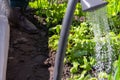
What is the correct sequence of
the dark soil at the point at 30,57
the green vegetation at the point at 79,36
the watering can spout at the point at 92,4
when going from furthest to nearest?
the dark soil at the point at 30,57
the green vegetation at the point at 79,36
the watering can spout at the point at 92,4

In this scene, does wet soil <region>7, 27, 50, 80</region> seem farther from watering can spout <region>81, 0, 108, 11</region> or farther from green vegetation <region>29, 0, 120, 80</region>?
watering can spout <region>81, 0, 108, 11</region>

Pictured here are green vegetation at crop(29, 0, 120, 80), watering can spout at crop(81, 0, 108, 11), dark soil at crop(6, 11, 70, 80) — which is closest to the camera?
watering can spout at crop(81, 0, 108, 11)

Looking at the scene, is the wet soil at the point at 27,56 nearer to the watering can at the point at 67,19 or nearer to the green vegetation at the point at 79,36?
the green vegetation at the point at 79,36

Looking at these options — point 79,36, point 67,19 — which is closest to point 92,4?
point 67,19

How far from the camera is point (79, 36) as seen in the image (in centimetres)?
322

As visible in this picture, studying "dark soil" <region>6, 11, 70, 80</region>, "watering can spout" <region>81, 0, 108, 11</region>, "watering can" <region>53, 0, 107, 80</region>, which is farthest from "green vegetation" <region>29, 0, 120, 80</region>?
"watering can spout" <region>81, 0, 108, 11</region>

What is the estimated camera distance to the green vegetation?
9.16 ft

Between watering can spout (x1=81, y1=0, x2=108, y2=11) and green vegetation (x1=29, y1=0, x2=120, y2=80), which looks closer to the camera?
watering can spout (x1=81, y1=0, x2=108, y2=11)

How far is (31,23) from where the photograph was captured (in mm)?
3857

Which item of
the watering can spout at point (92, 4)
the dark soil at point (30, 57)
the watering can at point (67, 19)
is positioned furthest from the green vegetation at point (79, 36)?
the watering can spout at point (92, 4)

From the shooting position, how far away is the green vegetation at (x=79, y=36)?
9.16ft

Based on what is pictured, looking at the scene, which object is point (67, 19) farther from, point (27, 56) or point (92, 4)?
point (27, 56)

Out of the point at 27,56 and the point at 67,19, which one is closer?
the point at 67,19

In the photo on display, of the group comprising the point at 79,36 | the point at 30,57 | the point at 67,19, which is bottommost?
the point at 30,57
